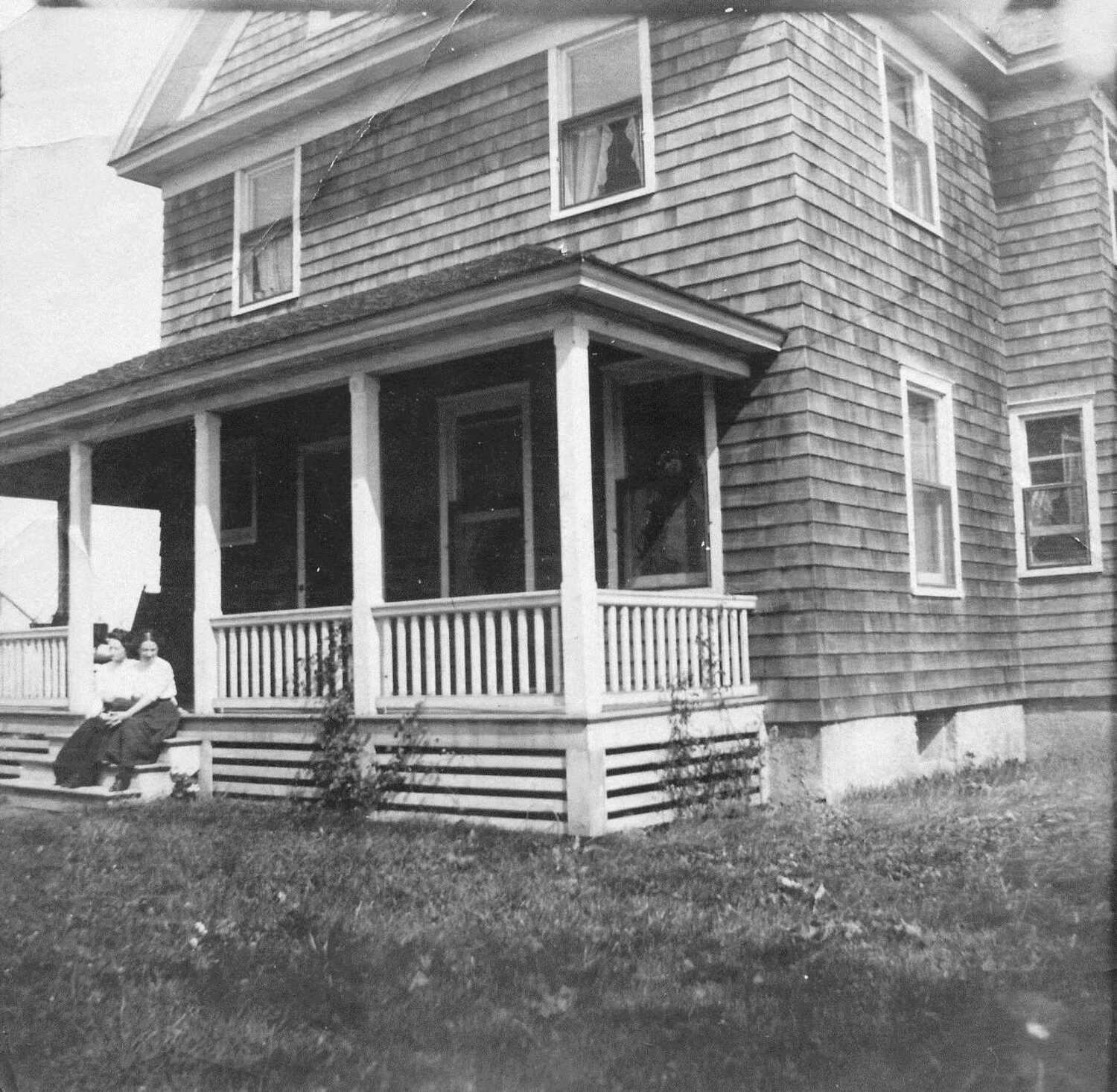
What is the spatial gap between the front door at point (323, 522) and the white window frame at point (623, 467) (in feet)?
10.6

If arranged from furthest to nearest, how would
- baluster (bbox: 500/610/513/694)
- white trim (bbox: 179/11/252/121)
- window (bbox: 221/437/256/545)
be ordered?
1. white trim (bbox: 179/11/252/121)
2. window (bbox: 221/437/256/545)
3. baluster (bbox: 500/610/513/694)

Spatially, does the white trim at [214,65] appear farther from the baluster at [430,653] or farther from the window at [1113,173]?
the window at [1113,173]

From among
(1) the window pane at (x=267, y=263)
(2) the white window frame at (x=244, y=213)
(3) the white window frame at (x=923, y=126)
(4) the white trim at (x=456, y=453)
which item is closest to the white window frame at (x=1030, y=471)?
(3) the white window frame at (x=923, y=126)

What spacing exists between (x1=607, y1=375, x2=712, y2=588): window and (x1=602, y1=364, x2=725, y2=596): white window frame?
0.01 meters

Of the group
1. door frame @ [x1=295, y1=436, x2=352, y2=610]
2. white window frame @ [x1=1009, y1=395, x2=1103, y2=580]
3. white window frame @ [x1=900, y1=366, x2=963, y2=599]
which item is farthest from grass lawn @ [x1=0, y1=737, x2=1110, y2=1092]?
door frame @ [x1=295, y1=436, x2=352, y2=610]

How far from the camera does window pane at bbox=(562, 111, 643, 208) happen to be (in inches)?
404

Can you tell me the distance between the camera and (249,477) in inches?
513

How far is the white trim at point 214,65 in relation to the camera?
518 inches

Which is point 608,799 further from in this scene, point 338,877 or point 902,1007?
point 902,1007

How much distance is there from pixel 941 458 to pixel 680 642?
388cm

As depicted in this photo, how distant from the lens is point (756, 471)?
9258mm

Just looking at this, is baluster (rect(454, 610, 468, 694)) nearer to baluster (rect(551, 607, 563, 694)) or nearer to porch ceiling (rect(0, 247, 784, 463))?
baluster (rect(551, 607, 563, 694))

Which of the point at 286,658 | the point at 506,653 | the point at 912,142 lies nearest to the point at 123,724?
the point at 286,658

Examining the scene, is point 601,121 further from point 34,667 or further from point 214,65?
point 34,667
